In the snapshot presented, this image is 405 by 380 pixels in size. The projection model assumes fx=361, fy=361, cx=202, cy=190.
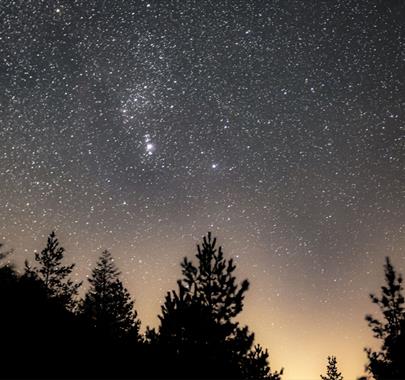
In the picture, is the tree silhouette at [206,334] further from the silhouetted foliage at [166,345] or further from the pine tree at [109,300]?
the pine tree at [109,300]

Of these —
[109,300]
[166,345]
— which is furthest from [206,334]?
[109,300]

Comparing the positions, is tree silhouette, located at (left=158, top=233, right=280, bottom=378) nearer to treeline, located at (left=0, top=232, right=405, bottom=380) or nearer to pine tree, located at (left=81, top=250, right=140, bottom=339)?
treeline, located at (left=0, top=232, right=405, bottom=380)

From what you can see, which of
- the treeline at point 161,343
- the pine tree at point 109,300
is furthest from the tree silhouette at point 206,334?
the pine tree at point 109,300

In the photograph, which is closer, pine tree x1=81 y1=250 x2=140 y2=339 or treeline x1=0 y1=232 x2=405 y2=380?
treeline x1=0 y1=232 x2=405 y2=380

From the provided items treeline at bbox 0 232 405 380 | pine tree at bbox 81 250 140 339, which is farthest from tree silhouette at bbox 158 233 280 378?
pine tree at bbox 81 250 140 339

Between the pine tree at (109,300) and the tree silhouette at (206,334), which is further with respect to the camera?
the pine tree at (109,300)

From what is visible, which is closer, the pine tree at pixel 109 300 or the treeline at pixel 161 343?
the treeline at pixel 161 343

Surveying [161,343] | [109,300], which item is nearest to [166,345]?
[161,343]

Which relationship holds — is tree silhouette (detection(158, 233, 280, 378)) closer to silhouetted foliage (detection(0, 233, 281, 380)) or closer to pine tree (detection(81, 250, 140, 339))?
silhouetted foliage (detection(0, 233, 281, 380))

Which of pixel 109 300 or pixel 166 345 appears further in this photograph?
pixel 109 300

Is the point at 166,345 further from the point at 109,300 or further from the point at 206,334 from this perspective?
the point at 109,300

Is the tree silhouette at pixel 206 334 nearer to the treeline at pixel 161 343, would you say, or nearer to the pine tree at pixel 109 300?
the treeline at pixel 161 343

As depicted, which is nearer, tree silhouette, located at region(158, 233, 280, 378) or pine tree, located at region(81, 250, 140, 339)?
tree silhouette, located at region(158, 233, 280, 378)

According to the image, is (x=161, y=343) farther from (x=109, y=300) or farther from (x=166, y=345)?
(x=109, y=300)
